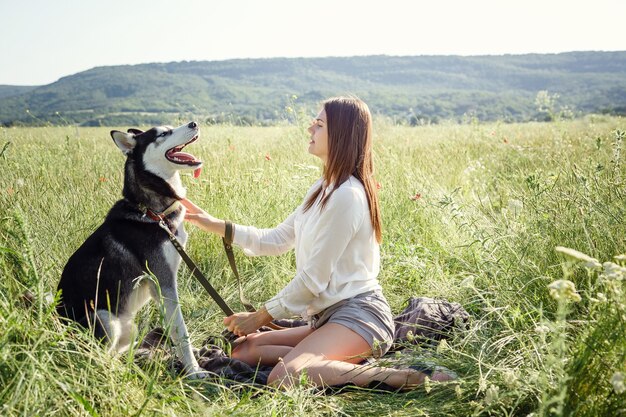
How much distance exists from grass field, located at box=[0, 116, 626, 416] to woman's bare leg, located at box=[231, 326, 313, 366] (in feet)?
1.16

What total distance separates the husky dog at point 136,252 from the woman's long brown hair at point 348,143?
868mm

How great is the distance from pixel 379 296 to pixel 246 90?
163770mm

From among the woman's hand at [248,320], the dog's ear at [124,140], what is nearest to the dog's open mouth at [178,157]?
the dog's ear at [124,140]

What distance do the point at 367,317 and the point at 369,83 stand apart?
179160 millimetres

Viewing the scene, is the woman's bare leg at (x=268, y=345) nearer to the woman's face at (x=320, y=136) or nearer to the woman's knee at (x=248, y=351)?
the woman's knee at (x=248, y=351)

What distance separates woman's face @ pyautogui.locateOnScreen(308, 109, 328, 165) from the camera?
326cm

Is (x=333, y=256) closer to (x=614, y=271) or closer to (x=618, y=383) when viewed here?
(x=614, y=271)

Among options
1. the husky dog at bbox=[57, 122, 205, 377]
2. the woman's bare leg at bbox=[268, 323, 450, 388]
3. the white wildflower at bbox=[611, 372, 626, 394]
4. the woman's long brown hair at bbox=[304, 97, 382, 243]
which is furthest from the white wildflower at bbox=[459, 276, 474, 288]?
the husky dog at bbox=[57, 122, 205, 377]

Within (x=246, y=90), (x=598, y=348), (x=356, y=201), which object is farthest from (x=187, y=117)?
(x=246, y=90)

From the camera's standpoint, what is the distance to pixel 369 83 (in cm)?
Answer: 17562

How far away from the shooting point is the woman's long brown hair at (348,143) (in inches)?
126

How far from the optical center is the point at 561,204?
11.9 feet

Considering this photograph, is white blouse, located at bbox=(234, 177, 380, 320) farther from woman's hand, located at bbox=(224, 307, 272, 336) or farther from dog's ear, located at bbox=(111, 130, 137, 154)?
dog's ear, located at bbox=(111, 130, 137, 154)

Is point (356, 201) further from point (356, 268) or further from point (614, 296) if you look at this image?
point (614, 296)
